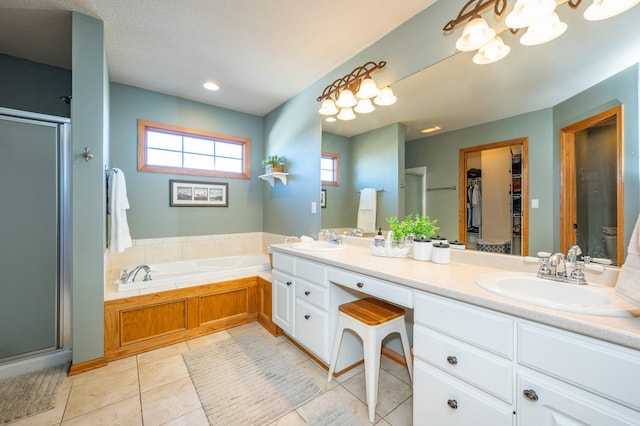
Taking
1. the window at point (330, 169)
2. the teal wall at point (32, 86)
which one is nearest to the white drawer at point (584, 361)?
the window at point (330, 169)

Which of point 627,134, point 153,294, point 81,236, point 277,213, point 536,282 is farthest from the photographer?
point 277,213

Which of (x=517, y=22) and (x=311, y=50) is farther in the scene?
(x=311, y=50)

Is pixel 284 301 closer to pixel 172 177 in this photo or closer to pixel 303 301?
pixel 303 301

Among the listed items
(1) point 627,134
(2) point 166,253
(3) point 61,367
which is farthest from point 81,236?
(1) point 627,134

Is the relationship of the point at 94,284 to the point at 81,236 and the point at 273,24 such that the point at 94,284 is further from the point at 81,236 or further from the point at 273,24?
→ the point at 273,24

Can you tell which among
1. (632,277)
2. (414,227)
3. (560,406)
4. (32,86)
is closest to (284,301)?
(414,227)

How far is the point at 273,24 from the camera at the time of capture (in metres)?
1.85

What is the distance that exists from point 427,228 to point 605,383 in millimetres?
1061

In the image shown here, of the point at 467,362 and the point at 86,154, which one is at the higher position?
the point at 86,154

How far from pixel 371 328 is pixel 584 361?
854 mm

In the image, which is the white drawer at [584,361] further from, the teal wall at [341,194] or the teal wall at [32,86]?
the teal wall at [32,86]

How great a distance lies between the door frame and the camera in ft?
4.53

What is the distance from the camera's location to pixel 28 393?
1.59 meters

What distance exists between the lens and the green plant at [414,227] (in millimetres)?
1716
